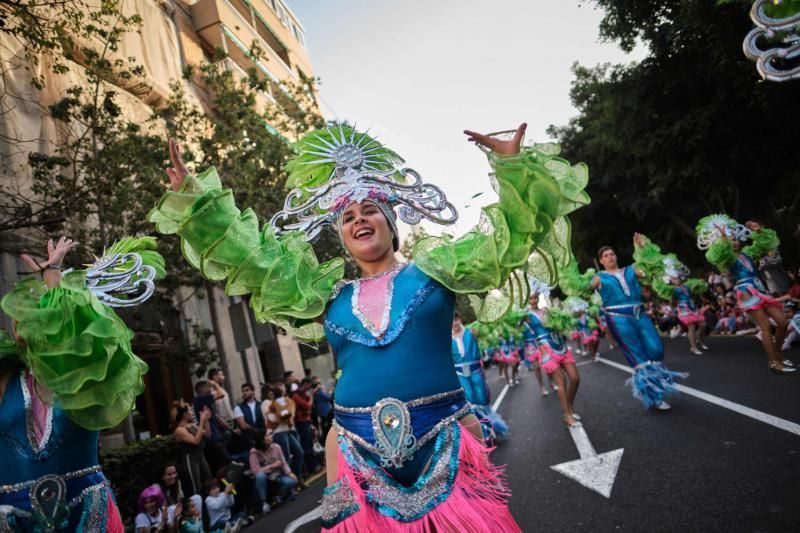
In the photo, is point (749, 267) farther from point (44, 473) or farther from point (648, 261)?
point (44, 473)

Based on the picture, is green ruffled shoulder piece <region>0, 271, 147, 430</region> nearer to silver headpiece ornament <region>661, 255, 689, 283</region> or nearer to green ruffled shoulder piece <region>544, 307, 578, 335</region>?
green ruffled shoulder piece <region>544, 307, 578, 335</region>

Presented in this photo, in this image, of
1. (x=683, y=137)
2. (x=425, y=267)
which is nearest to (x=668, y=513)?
(x=425, y=267)

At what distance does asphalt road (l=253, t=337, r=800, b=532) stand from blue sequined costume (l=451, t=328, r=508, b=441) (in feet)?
0.95

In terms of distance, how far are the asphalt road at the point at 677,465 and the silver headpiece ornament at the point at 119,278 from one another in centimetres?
304

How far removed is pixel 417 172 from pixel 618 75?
1599 centimetres

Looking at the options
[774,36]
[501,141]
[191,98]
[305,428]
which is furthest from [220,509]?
[191,98]

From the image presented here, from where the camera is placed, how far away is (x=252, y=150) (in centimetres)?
Result: 1183

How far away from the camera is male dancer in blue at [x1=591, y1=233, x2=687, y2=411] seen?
248 inches

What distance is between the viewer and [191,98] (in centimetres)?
1711

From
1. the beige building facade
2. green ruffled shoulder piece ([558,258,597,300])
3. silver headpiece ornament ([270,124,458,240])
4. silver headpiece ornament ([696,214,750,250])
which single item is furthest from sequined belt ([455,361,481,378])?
silver headpiece ornament ([270,124,458,240])

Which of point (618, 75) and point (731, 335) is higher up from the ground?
point (618, 75)

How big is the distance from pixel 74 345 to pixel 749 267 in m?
8.13

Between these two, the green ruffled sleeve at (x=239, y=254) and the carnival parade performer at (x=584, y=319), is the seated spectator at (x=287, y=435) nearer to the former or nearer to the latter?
the carnival parade performer at (x=584, y=319)

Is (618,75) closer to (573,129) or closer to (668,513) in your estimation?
(573,129)
